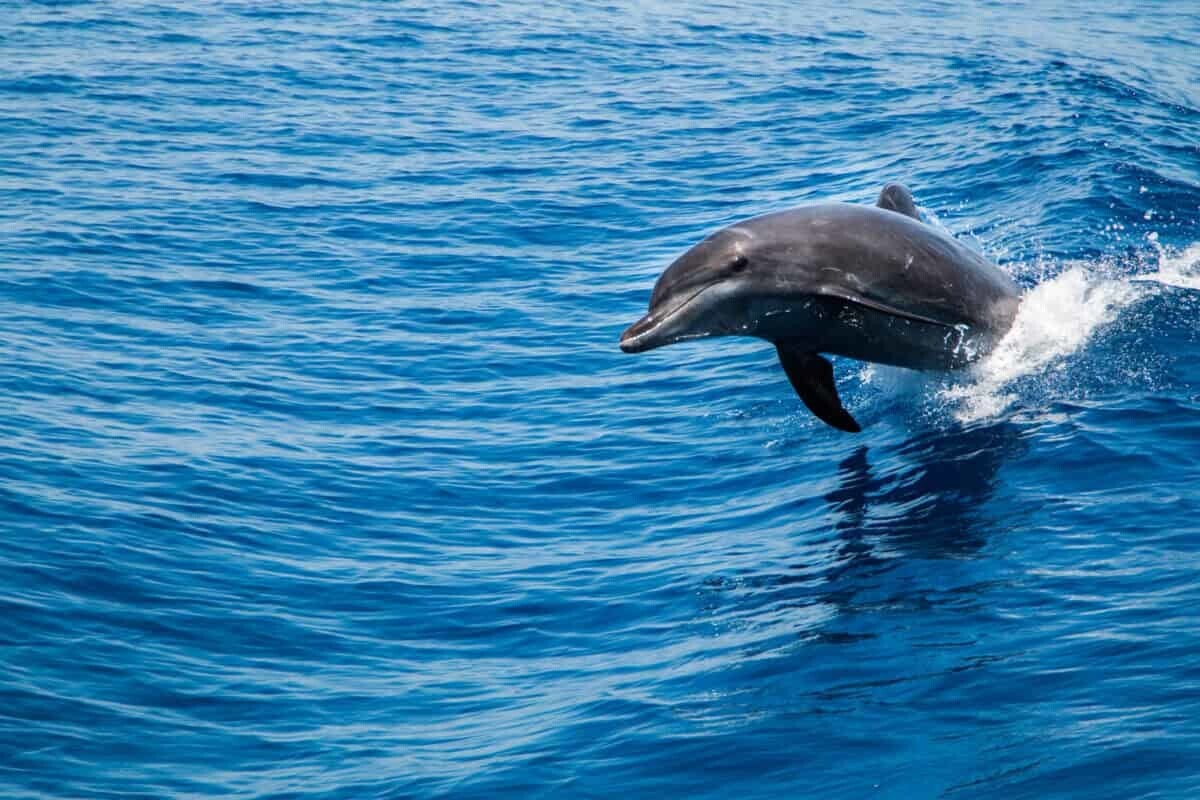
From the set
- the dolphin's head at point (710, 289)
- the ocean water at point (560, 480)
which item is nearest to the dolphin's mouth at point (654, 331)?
the dolphin's head at point (710, 289)

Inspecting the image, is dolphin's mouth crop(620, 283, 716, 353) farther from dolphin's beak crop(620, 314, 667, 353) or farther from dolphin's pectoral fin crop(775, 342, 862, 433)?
dolphin's pectoral fin crop(775, 342, 862, 433)

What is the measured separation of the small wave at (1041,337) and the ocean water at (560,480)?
0.05 meters

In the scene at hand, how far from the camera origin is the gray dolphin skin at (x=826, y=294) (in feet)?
42.3

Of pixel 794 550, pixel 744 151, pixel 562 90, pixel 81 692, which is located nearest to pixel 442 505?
pixel 794 550

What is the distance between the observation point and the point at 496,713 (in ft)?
36.4

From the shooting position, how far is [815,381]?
538 inches

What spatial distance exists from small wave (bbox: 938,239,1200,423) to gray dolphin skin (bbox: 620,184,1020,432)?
75 centimetres

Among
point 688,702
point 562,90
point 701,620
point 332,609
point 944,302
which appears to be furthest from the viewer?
point 562,90

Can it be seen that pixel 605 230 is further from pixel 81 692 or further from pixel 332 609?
pixel 81 692

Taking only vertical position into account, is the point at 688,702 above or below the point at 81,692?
below

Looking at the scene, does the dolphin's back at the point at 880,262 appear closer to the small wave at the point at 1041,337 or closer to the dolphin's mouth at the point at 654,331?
the small wave at the point at 1041,337

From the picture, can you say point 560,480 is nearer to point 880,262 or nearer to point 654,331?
point 654,331

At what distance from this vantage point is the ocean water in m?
10.1

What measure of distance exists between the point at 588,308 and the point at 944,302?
29.2 feet
